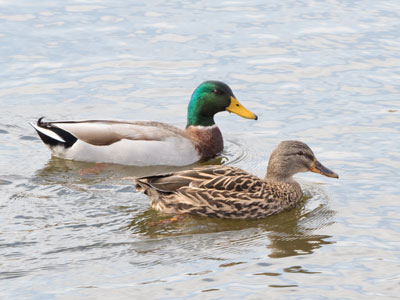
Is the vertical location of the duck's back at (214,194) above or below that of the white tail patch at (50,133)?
below

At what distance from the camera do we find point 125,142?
12.1 metres

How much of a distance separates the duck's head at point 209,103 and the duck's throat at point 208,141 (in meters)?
0.16

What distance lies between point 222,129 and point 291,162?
336 cm

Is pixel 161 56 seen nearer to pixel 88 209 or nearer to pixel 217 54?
pixel 217 54

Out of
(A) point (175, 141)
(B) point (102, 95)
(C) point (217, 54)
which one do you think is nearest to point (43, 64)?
(B) point (102, 95)

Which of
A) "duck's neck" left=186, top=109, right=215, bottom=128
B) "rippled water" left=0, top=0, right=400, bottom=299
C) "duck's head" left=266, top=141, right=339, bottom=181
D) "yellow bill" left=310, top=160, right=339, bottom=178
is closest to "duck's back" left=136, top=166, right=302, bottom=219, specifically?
"rippled water" left=0, top=0, right=400, bottom=299

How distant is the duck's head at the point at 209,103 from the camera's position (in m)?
12.7

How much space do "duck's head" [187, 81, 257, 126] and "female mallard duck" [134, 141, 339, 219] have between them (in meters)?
2.93

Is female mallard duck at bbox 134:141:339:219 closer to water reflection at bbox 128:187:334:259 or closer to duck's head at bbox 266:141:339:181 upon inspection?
water reflection at bbox 128:187:334:259

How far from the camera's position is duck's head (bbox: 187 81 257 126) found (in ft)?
41.8

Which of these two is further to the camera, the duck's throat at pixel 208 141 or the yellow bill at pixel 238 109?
the yellow bill at pixel 238 109

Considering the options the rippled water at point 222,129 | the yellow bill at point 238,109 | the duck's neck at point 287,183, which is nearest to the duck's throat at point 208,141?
the rippled water at point 222,129

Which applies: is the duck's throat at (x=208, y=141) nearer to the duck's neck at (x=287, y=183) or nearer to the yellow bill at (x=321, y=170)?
the duck's neck at (x=287, y=183)

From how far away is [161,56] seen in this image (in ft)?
50.9
